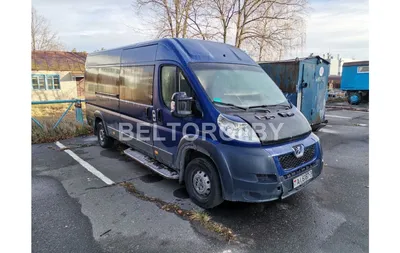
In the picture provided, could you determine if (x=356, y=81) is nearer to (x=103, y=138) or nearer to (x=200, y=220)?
(x=103, y=138)

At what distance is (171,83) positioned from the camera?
3.92 metres

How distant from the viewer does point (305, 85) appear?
25.3 feet

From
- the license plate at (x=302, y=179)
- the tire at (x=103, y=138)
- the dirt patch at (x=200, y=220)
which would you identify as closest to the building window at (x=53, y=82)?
the tire at (x=103, y=138)

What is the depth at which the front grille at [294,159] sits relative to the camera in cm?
313

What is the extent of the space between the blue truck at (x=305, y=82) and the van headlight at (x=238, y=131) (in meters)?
5.10

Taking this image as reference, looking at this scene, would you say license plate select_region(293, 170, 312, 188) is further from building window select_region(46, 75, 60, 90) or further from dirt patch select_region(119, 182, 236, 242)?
building window select_region(46, 75, 60, 90)

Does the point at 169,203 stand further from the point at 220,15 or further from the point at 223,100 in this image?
the point at 220,15

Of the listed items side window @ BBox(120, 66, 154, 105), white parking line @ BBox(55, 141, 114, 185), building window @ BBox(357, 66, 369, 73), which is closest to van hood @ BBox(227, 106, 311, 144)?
side window @ BBox(120, 66, 154, 105)

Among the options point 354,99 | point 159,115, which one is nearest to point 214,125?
point 159,115

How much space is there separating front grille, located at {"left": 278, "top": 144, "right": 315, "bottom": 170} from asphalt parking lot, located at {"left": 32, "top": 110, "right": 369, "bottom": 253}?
757mm

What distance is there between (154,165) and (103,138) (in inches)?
108

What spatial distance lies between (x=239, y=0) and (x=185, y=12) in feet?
10.5

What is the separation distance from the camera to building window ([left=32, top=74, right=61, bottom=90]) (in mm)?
20016

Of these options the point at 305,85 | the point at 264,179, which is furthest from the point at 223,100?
the point at 305,85
